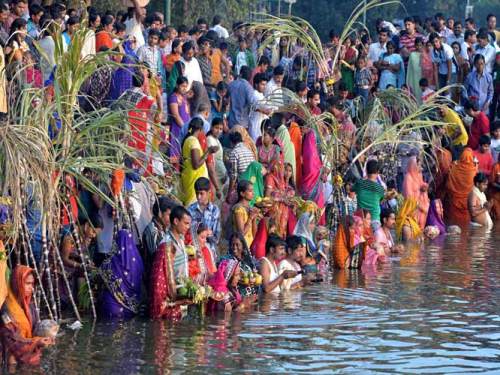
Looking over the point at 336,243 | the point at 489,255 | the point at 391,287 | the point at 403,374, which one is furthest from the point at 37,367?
the point at 489,255

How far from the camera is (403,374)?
9.94 m

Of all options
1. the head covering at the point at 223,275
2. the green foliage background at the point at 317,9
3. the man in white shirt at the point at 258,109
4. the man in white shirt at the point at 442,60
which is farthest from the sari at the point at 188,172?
the green foliage background at the point at 317,9

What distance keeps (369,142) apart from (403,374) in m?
7.55

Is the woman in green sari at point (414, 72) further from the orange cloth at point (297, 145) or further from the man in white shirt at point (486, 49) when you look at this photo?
the orange cloth at point (297, 145)

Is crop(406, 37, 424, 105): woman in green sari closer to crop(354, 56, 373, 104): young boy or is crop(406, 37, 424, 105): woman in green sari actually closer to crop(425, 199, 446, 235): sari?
crop(354, 56, 373, 104): young boy

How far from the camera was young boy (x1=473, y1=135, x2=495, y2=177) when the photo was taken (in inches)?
810

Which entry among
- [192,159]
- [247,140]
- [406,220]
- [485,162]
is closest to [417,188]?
[406,220]

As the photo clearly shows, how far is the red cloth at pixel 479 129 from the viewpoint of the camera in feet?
70.3

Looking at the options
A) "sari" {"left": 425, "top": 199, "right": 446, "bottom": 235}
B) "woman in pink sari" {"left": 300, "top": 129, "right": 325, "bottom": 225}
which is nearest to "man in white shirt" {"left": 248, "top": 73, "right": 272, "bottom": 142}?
"woman in pink sari" {"left": 300, "top": 129, "right": 325, "bottom": 225}

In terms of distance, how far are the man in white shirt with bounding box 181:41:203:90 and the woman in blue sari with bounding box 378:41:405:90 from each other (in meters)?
4.52

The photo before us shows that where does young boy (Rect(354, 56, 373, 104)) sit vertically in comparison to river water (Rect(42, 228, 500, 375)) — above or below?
above

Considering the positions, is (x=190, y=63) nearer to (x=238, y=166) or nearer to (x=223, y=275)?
(x=238, y=166)

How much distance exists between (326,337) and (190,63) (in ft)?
25.0

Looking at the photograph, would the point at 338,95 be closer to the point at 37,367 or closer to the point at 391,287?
the point at 391,287
